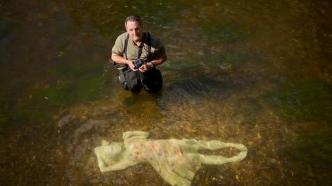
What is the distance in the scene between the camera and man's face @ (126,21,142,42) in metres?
6.35

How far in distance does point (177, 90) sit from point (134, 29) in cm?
196

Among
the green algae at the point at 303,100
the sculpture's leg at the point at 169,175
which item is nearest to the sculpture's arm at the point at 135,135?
the sculpture's leg at the point at 169,175

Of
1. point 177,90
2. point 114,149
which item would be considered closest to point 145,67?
point 177,90

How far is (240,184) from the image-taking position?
612 cm

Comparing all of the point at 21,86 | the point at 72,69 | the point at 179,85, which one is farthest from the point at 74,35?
the point at 179,85

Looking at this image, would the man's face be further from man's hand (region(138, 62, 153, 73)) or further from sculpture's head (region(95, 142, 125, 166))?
sculpture's head (region(95, 142, 125, 166))

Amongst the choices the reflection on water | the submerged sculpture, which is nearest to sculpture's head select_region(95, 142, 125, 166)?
the submerged sculpture

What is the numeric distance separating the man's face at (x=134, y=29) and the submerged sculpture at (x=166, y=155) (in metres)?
1.70

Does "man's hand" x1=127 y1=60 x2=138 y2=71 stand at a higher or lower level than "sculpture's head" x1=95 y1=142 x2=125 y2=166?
higher

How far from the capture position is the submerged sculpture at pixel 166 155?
20.6 feet

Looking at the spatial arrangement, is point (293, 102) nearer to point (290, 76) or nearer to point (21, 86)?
point (290, 76)

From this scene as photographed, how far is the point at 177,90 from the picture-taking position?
793 centimetres

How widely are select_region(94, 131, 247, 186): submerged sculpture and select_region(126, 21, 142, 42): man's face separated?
170 centimetres

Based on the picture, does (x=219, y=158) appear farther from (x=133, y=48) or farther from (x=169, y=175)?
(x=133, y=48)
